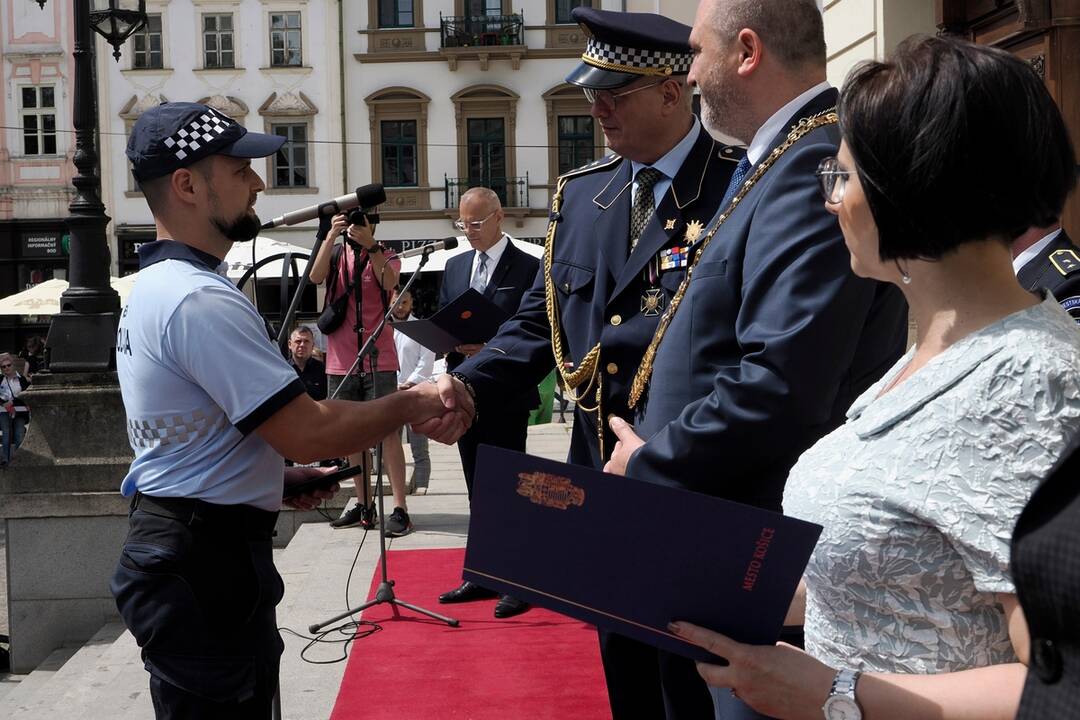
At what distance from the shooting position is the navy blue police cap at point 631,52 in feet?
10.5

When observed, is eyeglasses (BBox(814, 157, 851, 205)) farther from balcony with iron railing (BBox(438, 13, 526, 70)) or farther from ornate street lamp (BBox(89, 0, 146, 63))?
balcony with iron railing (BBox(438, 13, 526, 70))

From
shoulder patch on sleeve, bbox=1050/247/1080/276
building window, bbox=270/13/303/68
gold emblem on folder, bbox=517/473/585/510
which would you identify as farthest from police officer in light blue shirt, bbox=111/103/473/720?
building window, bbox=270/13/303/68

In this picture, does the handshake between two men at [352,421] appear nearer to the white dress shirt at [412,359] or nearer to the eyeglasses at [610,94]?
the eyeglasses at [610,94]

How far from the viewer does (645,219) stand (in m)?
3.15

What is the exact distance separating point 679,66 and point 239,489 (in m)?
1.60

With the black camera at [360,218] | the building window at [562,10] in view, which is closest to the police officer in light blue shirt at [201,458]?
the black camera at [360,218]

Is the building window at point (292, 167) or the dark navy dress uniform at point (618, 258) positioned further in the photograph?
the building window at point (292, 167)

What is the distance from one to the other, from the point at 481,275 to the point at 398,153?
28.9 metres

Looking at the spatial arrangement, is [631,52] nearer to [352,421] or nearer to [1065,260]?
[352,421]

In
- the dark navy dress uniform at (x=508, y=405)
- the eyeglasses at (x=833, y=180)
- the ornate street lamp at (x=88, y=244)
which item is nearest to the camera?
the eyeglasses at (x=833, y=180)

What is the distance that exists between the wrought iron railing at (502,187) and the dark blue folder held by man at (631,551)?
32.8 m

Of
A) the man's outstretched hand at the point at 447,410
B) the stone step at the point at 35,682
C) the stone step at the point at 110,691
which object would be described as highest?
the man's outstretched hand at the point at 447,410

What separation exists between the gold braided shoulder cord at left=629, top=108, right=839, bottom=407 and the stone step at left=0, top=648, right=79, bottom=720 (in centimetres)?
425

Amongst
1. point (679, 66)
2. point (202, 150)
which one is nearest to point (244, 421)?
point (202, 150)
